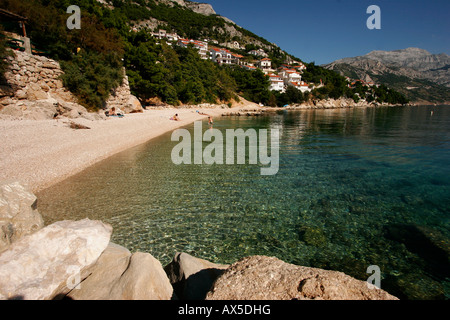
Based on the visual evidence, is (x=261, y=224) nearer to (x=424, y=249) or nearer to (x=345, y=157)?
(x=424, y=249)

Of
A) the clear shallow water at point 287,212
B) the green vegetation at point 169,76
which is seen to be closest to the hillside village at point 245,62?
the green vegetation at point 169,76

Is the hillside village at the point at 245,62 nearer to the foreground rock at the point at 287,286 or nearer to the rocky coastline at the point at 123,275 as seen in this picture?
the rocky coastline at the point at 123,275

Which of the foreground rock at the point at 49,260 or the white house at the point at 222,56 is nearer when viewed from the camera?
the foreground rock at the point at 49,260

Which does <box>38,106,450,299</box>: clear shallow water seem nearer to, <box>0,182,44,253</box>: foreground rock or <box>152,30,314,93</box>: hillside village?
<box>0,182,44,253</box>: foreground rock

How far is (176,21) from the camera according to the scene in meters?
148

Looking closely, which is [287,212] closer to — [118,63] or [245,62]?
[118,63]

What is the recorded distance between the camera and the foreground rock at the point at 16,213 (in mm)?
4001

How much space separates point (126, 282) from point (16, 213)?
3312 mm

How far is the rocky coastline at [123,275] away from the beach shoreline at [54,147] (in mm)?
4617

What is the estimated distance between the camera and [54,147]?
13273mm

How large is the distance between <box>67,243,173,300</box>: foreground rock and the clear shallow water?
2.17 metres

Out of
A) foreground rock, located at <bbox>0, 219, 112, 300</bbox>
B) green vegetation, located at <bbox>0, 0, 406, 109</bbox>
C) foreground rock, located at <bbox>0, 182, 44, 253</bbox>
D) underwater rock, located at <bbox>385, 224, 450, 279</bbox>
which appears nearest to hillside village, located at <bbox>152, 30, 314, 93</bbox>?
green vegetation, located at <bbox>0, 0, 406, 109</bbox>

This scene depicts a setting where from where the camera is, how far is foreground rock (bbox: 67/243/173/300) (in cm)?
294

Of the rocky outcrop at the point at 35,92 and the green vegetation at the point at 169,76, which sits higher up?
the green vegetation at the point at 169,76
